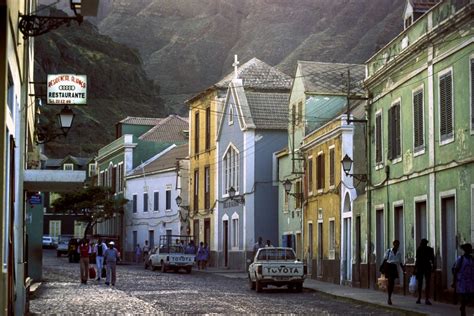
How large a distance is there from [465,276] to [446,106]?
247 inches

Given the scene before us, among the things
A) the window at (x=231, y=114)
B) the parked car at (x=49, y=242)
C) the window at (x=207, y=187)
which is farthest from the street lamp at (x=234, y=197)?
the parked car at (x=49, y=242)

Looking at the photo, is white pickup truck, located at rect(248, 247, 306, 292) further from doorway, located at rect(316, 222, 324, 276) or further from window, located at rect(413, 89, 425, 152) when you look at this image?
doorway, located at rect(316, 222, 324, 276)

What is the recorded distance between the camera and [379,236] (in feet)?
102

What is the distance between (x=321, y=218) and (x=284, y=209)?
8069 millimetres

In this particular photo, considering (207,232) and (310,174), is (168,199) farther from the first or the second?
(310,174)

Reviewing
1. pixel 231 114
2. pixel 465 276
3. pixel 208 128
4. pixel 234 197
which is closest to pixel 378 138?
pixel 465 276

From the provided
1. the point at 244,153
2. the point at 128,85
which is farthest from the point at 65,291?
the point at 128,85

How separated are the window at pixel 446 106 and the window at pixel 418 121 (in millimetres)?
1656

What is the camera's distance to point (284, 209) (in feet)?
152

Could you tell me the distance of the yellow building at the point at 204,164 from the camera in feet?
186

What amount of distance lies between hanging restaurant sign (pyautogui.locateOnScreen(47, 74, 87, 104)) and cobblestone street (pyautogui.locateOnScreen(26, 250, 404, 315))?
15.4ft

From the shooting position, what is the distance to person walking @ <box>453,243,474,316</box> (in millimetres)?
19109

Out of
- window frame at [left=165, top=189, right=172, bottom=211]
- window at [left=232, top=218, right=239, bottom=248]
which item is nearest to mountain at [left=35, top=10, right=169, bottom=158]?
window frame at [left=165, top=189, right=172, bottom=211]

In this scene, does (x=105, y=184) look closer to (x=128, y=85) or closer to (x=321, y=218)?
(x=321, y=218)
